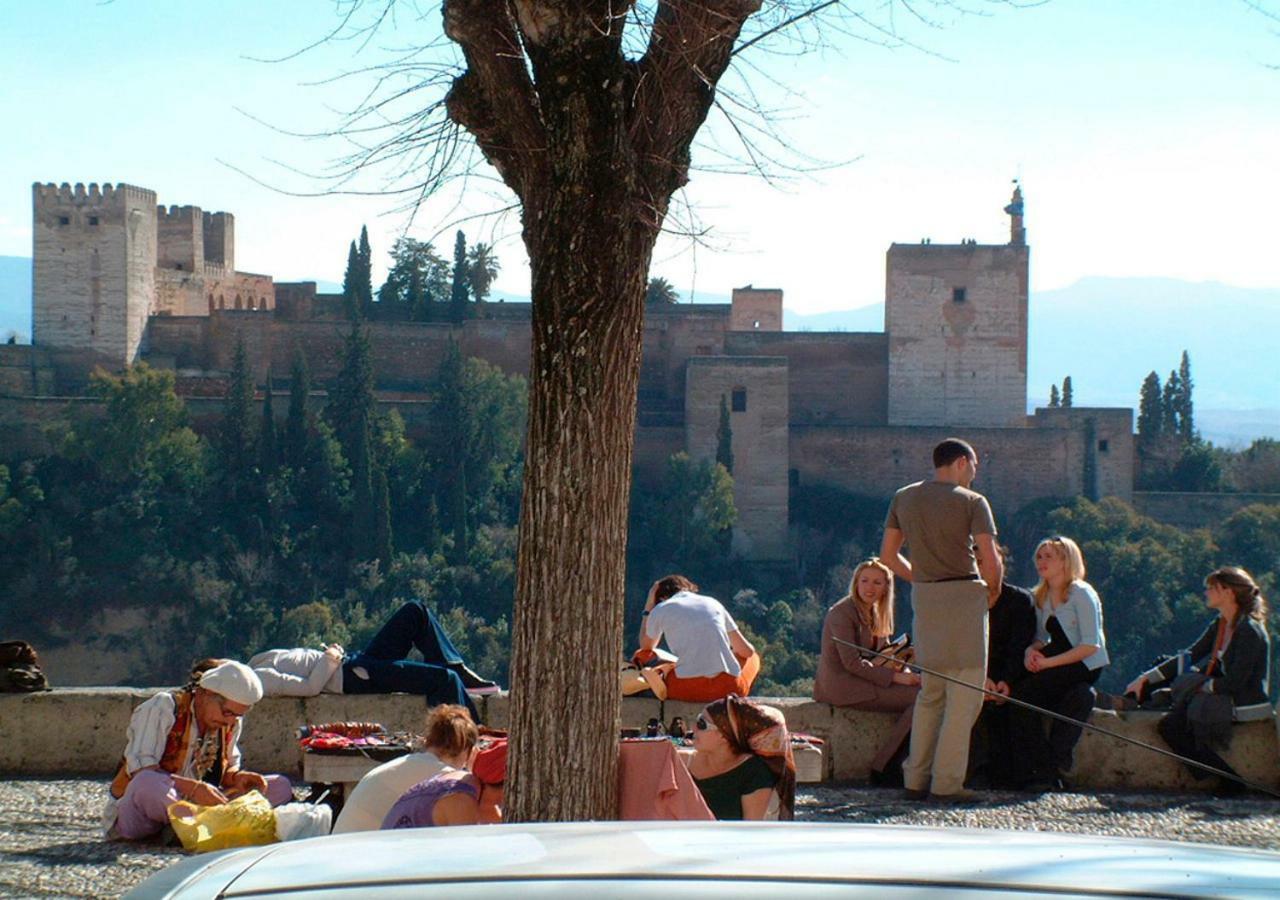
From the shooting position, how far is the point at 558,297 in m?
3.82

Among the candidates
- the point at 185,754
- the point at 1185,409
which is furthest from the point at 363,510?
the point at 185,754

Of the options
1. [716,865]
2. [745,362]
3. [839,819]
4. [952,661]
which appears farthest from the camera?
[745,362]

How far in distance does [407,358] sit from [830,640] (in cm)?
4484

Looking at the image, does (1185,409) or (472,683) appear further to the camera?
(1185,409)

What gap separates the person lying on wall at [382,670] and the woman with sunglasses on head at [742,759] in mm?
1993

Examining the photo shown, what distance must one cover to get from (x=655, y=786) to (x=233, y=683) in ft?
5.44

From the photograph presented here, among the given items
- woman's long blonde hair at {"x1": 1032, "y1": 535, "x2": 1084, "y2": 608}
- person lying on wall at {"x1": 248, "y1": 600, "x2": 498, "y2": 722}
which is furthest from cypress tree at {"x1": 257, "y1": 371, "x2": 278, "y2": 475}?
woman's long blonde hair at {"x1": 1032, "y1": 535, "x2": 1084, "y2": 608}

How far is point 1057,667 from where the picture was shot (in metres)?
6.25

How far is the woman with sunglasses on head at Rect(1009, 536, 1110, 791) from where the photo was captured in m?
6.12

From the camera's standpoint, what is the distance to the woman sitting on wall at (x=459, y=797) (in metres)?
4.13

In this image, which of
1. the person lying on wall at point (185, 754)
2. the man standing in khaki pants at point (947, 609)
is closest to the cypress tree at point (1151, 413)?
the man standing in khaki pants at point (947, 609)

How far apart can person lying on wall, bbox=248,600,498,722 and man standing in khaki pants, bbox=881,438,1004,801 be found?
4.94ft

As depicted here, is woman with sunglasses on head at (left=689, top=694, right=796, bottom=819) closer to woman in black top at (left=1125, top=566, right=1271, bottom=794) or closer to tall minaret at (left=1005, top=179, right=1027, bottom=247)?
woman in black top at (left=1125, top=566, right=1271, bottom=794)

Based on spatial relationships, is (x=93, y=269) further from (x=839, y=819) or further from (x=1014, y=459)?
(x=839, y=819)
